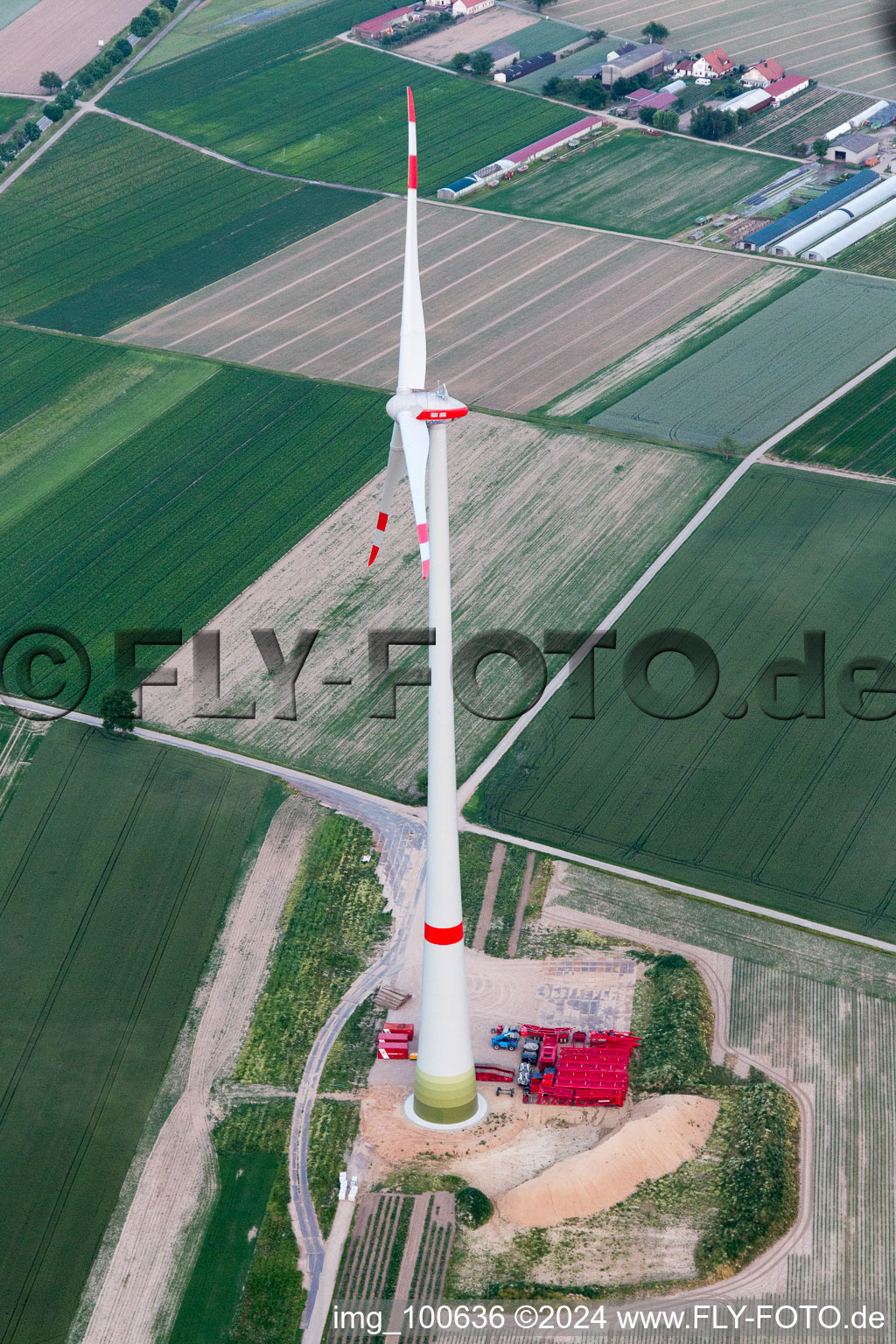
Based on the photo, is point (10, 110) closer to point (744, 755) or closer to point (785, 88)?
point (785, 88)

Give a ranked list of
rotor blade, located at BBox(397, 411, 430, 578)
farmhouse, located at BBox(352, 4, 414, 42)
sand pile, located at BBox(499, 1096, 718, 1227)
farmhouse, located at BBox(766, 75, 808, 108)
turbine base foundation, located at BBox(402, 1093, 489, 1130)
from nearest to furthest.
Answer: rotor blade, located at BBox(397, 411, 430, 578), sand pile, located at BBox(499, 1096, 718, 1227), turbine base foundation, located at BBox(402, 1093, 489, 1130), farmhouse, located at BBox(766, 75, 808, 108), farmhouse, located at BBox(352, 4, 414, 42)

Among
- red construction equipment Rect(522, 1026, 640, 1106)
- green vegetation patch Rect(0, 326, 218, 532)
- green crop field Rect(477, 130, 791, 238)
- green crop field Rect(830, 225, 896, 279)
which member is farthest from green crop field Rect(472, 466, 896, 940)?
green crop field Rect(477, 130, 791, 238)

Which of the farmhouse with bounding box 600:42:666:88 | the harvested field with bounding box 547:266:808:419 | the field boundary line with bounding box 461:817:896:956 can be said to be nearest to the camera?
the field boundary line with bounding box 461:817:896:956

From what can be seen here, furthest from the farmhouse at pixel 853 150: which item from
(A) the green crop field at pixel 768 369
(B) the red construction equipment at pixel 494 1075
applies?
(B) the red construction equipment at pixel 494 1075

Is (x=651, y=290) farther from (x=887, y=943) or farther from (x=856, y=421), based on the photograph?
(x=887, y=943)

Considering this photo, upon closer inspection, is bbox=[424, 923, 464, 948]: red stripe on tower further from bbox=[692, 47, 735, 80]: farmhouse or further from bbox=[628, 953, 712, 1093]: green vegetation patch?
bbox=[692, 47, 735, 80]: farmhouse

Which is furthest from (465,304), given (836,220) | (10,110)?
(10,110)

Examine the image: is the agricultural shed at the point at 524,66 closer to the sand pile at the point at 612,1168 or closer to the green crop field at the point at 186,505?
the green crop field at the point at 186,505

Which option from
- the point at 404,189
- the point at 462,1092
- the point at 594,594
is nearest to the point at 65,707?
the point at 594,594
